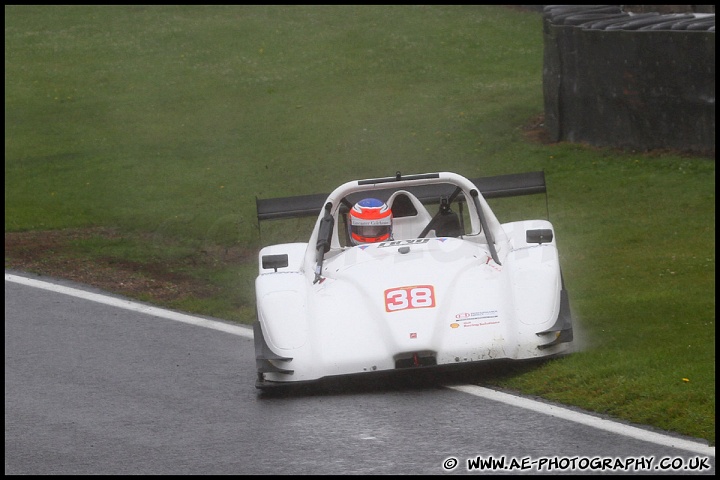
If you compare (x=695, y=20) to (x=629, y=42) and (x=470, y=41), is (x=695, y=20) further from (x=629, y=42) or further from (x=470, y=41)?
(x=470, y=41)

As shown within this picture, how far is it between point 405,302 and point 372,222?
1374 millimetres

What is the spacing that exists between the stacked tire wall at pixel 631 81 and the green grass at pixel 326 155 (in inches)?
16.4

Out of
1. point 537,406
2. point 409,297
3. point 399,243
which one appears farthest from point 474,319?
point 399,243

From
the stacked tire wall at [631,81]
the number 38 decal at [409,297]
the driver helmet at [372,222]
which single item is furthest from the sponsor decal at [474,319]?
the stacked tire wall at [631,81]

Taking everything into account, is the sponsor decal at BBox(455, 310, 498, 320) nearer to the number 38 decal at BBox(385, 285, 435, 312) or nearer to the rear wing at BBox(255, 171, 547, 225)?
the number 38 decal at BBox(385, 285, 435, 312)

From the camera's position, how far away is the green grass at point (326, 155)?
9.88m

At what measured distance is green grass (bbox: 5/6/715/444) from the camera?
32.4 feet

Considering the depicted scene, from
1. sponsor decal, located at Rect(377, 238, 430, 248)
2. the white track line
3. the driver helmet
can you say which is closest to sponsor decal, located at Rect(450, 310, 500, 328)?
the white track line

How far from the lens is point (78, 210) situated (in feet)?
55.8

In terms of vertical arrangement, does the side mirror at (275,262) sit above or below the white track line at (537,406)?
above

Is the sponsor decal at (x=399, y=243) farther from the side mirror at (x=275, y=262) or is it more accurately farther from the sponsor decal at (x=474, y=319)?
the sponsor decal at (x=474, y=319)

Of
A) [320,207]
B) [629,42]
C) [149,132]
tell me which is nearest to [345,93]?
[149,132]

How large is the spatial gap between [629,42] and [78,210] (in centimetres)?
814

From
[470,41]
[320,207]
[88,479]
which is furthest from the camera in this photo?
[470,41]
